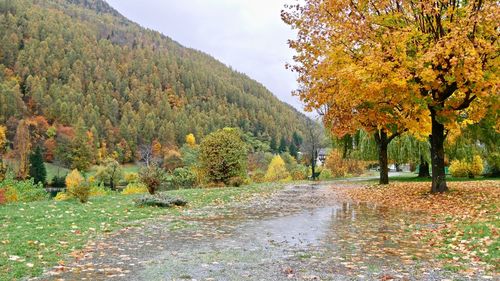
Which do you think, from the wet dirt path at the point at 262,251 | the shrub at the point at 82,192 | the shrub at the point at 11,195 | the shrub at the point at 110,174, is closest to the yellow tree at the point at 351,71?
the wet dirt path at the point at 262,251

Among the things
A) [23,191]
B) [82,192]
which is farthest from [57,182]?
[82,192]

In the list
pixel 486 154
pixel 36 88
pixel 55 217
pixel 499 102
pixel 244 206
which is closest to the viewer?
pixel 55 217

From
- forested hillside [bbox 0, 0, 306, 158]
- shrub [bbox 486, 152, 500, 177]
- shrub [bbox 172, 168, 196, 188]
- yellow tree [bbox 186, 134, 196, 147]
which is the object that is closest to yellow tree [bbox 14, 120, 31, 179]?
shrub [bbox 172, 168, 196, 188]

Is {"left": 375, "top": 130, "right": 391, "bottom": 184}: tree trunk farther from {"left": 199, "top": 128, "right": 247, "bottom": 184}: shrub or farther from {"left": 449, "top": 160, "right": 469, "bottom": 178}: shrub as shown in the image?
{"left": 449, "top": 160, "right": 469, "bottom": 178}: shrub

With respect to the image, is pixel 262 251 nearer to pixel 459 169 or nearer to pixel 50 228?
pixel 50 228

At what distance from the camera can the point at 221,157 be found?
83.0ft

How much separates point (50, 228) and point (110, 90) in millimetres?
153924

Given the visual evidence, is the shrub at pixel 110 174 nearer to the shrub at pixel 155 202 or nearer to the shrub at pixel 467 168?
the shrub at pixel 467 168

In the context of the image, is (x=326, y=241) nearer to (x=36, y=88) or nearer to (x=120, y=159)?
(x=120, y=159)

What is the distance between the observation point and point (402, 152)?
29703mm

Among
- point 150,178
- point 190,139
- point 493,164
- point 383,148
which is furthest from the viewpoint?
point 190,139

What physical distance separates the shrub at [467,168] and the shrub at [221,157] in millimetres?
16451

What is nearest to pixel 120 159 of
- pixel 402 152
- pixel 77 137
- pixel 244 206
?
pixel 77 137

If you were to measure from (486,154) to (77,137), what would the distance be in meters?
93.9
